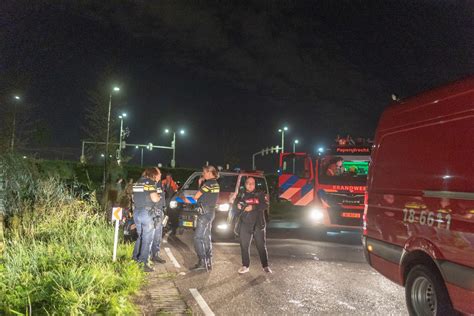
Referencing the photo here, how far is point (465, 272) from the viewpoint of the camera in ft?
13.8

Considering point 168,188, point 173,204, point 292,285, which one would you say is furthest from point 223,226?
point 292,285

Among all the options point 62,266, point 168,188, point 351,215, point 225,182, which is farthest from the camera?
point 168,188

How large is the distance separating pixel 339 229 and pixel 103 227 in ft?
21.7

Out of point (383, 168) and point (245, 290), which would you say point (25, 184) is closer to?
point (245, 290)

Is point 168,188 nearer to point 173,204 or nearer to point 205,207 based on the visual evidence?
point 173,204

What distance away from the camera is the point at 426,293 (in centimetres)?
505

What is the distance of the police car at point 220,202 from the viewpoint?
39.1 ft

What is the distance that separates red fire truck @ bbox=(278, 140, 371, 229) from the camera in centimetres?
1273

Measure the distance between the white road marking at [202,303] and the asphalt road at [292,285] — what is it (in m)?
0.04

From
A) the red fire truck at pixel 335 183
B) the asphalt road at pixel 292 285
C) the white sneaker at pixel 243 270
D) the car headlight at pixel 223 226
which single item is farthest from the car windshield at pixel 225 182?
the white sneaker at pixel 243 270

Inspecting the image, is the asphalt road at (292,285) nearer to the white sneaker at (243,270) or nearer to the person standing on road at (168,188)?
the white sneaker at (243,270)

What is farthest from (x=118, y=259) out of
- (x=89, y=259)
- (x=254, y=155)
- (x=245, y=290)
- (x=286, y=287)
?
A: (x=254, y=155)

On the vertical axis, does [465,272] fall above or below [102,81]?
below

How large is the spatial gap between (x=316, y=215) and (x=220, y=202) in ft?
9.28
